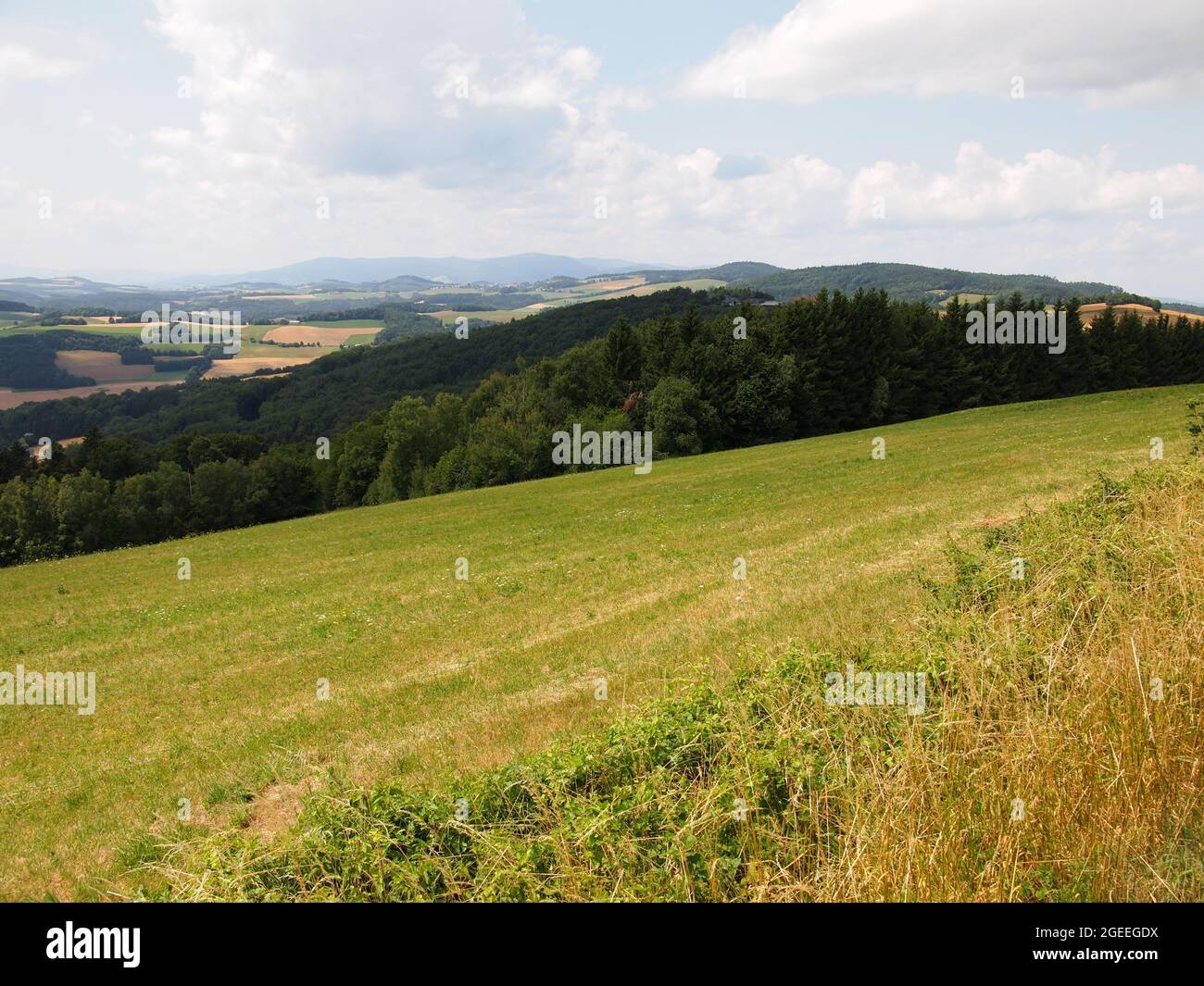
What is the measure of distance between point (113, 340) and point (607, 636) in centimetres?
19714

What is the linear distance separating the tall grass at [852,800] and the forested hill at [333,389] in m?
109

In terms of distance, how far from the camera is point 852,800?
455 cm

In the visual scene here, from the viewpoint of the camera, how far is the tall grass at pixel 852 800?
405 centimetres

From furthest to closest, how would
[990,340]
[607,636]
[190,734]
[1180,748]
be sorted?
[990,340] < [607,636] < [190,734] < [1180,748]

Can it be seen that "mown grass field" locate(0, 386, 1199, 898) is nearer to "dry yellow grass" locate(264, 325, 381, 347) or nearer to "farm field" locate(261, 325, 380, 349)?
"farm field" locate(261, 325, 380, 349)

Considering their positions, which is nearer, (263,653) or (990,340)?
(263,653)

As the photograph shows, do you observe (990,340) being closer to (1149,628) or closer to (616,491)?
(616,491)

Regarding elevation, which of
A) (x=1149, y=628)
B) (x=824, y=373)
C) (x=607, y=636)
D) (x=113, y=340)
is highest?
(x=113, y=340)

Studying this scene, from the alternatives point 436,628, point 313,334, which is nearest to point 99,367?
point 313,334

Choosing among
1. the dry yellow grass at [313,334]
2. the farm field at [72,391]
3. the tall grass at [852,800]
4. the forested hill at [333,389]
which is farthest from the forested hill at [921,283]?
the tall grass at [852,800]
